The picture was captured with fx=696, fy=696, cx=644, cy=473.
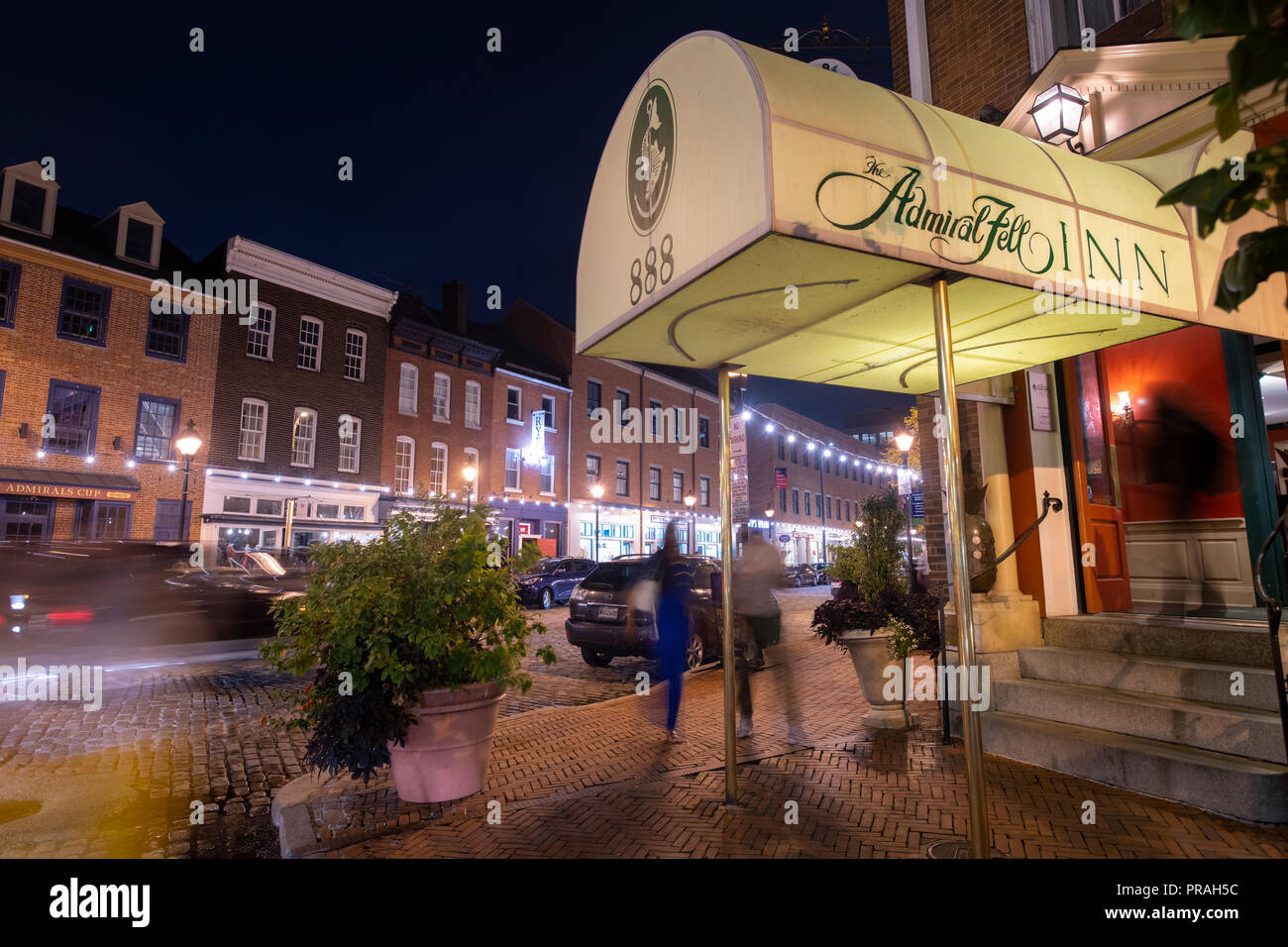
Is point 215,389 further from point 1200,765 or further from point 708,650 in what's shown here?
point 1200,765

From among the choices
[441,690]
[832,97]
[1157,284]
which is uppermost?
[832,97]

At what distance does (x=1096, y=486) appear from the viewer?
276 inches

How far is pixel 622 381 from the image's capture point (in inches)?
1500

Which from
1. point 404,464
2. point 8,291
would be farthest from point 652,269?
point 404,464

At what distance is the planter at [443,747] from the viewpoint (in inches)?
185

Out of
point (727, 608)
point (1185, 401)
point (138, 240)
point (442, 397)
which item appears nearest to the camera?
point (727, 608)

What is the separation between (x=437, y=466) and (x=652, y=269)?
2629 cm

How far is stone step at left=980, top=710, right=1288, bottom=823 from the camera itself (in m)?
3.99

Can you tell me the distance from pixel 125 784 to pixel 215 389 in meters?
20.5

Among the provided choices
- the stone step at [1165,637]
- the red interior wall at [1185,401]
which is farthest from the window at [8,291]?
the red interior wall at [1185,401]

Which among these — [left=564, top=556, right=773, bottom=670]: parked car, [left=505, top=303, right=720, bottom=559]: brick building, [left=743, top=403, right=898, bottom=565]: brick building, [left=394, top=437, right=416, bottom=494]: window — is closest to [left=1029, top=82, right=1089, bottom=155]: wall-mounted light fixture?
[left=564, top=556, right=773, bottom=670]: parked car

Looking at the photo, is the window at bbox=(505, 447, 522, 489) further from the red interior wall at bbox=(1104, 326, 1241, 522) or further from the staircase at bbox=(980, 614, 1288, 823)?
the staircase at bbox=(980, 614, 1288, 823)

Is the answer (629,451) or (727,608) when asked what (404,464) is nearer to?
(629,451)
